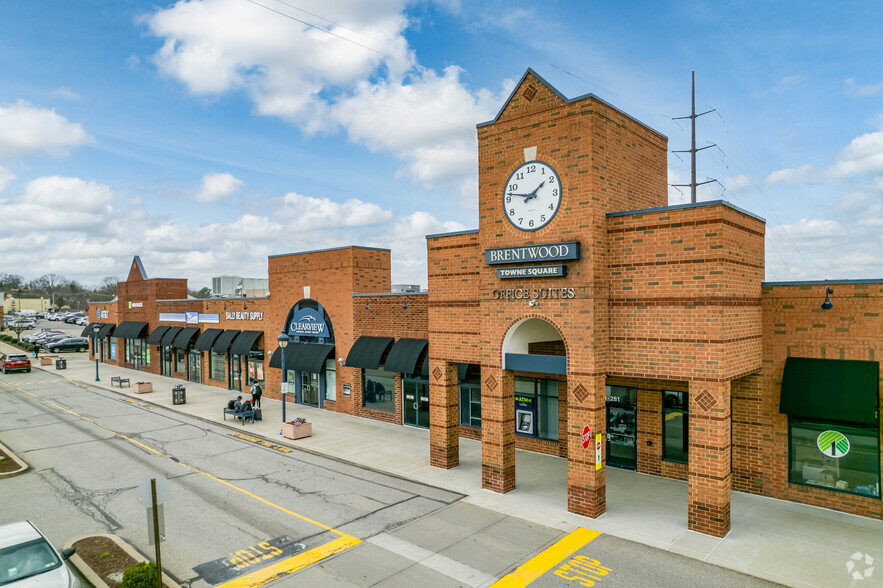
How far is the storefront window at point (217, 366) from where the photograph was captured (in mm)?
34375

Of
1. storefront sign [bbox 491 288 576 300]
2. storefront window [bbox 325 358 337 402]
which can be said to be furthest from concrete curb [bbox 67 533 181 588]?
storefront window [bbox 325 358 337 402]

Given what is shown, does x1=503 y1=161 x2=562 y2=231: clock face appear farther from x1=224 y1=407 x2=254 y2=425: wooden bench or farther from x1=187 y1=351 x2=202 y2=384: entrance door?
x1=187 y1=351 x2=202 y2=384: entrance door

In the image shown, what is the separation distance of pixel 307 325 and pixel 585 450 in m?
18.2

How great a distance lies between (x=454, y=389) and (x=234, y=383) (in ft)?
68.4

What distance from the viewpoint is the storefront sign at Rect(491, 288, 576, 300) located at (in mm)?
13383

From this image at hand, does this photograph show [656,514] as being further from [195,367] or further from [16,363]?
[16,363]

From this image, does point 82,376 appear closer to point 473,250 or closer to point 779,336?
point 473,250

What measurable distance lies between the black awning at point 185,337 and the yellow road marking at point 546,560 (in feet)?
101

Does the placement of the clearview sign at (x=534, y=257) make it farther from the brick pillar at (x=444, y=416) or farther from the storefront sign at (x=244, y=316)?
the storefront sign at (x=244, y=316)

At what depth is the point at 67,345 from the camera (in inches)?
2276

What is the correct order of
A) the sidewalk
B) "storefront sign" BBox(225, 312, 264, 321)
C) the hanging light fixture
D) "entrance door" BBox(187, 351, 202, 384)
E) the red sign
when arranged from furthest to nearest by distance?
"entrance door" BBox(187, 351, 202, 384) → "storefront sign" BBox(225, 312, 264, 321) → the red sign → the hanging light fixture → the sidewalk

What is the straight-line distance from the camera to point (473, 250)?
1631 cm

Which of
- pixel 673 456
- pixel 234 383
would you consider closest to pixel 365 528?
pixel 673 456

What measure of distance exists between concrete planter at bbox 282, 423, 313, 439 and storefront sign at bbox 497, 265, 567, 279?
11.0 m
